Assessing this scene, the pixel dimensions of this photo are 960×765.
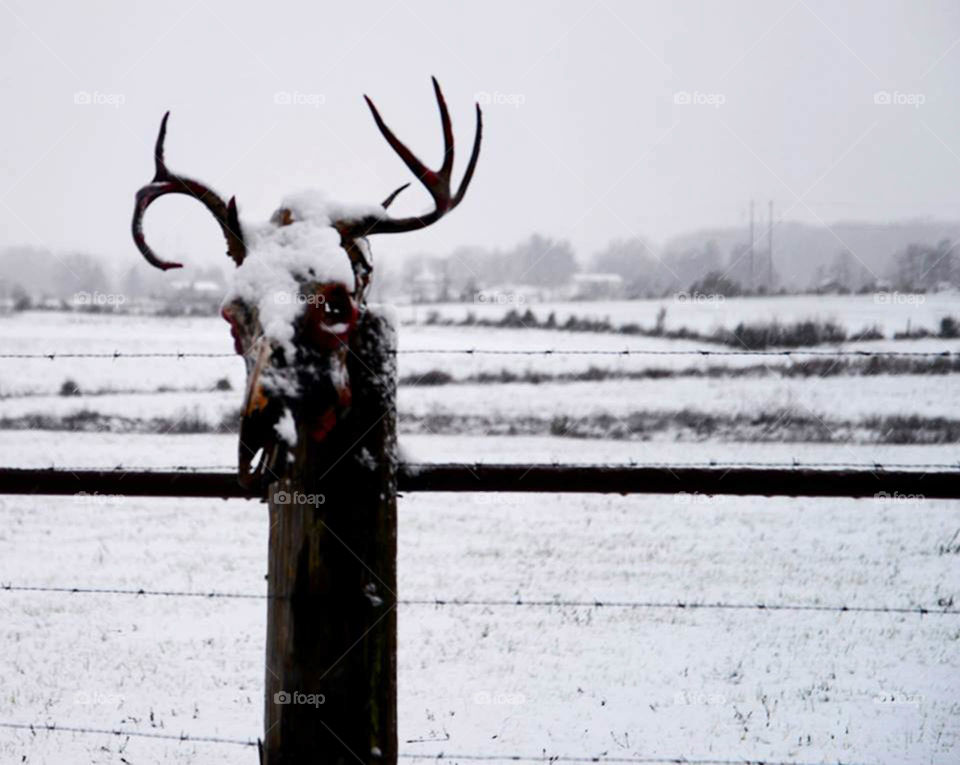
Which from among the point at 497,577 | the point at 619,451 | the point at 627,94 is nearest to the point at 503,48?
the point at 627,94

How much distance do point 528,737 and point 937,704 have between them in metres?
1.93

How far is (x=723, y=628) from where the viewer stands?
5953mm

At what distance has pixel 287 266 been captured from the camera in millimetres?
2262

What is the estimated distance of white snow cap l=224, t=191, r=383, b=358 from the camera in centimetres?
220

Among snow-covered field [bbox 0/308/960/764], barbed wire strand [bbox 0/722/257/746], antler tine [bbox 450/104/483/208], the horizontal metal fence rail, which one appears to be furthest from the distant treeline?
antler tine [bbox 450/104/483/208]

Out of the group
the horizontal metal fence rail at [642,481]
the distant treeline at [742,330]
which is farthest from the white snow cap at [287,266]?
the distant treeline at [742,330]

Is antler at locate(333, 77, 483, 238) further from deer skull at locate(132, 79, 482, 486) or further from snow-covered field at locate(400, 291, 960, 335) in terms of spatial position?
snow-covered field at locate(400, 291, 960, 335)

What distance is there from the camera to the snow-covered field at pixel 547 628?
413 cm

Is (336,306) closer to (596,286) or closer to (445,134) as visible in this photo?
(445,134)

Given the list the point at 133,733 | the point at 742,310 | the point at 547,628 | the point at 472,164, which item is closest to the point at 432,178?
the point at 472,164

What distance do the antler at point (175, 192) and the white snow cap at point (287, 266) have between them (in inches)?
2.2

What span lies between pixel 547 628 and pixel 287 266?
4.08 m

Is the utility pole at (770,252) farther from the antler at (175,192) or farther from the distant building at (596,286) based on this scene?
the antler at (175,192)

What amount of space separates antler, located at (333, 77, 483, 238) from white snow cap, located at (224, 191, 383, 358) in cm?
14
